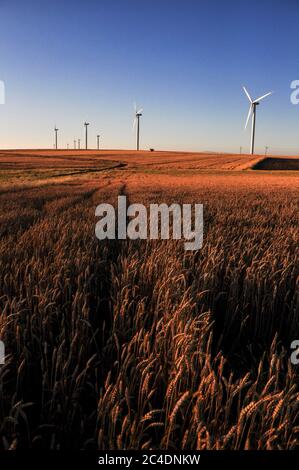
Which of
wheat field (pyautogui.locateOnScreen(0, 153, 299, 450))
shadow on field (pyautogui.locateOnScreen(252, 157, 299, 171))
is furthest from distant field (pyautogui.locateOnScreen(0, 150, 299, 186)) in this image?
wheat field (pyautogui.locateOnScreen(0, 153, 299, 450))

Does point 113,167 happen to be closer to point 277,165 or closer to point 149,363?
point 277,165

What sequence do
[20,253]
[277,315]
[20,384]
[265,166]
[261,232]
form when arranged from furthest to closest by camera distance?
[265,166] < [261,232] < [20,253] < [277,315] < [20,384]

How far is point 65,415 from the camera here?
1640 mm

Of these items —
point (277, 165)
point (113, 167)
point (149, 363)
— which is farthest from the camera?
point (277, 165)

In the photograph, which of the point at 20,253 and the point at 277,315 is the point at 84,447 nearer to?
the point at 277,315

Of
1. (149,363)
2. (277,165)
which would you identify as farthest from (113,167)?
(149,363)

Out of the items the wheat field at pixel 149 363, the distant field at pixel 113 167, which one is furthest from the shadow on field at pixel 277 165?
the wheat field at pixel 149 363

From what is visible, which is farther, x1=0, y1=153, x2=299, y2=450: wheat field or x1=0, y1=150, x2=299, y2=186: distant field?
x1=0, y1=150, x2=299, y2=186: distant field

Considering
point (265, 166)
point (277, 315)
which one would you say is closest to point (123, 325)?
point (277, 315)

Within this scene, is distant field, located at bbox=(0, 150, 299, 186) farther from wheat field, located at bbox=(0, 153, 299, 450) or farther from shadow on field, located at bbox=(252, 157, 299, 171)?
wheat field, located at bbox=(0, 153, 299, 450)

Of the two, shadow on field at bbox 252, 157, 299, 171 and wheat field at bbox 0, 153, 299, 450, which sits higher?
shadow on field at bbox 252, 157, 299, 171

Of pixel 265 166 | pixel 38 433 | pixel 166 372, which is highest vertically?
pixel 265 166
